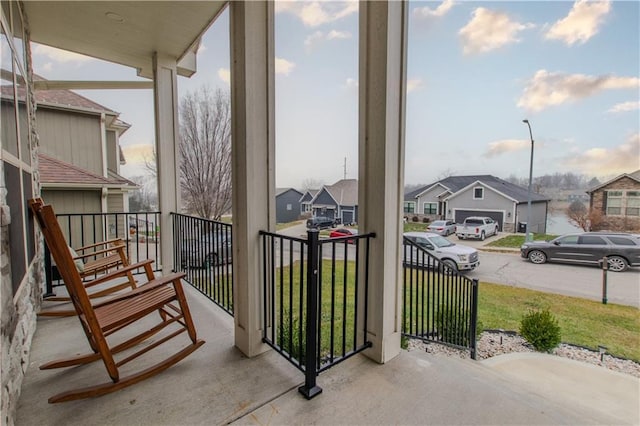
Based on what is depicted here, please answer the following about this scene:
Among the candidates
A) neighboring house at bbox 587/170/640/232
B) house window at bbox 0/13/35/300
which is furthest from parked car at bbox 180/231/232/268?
neighboring house at bbox 587/170/640/232

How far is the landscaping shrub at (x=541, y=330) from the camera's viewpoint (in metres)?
2.44

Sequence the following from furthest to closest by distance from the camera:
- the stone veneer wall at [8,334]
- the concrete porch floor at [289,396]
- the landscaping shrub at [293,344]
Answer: the landscaping shrub at [293,344] < the concrete porch floor at [289,396] < the stone veneer wall at [8,334]

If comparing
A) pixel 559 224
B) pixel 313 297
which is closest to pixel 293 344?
pixel 313 297

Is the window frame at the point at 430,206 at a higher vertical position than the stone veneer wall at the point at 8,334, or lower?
higher

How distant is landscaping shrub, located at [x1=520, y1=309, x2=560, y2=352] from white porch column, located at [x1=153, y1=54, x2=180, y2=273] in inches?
144

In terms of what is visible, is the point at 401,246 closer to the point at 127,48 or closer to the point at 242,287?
the point at 242,287

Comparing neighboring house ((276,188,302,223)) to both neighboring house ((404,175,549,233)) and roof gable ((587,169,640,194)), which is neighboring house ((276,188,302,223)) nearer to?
neighboring house ((404,175,549,233))

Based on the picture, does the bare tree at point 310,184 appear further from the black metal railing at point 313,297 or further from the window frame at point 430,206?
the window frame at point 430,206

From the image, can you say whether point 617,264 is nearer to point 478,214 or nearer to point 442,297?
point 478,214

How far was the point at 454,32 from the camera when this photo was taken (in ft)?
6.07

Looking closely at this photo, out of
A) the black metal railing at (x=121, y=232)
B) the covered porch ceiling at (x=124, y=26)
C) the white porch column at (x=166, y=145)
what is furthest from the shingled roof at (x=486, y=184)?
the black metal railing at (x=121, y=232)

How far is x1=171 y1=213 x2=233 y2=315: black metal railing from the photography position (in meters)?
2.57

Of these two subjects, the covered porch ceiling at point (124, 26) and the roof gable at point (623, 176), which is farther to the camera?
the covered porch ceiling at point (124, 26)

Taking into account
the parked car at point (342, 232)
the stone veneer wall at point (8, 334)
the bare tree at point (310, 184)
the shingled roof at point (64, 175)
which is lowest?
the stone veneer wall at point (8, 334)
